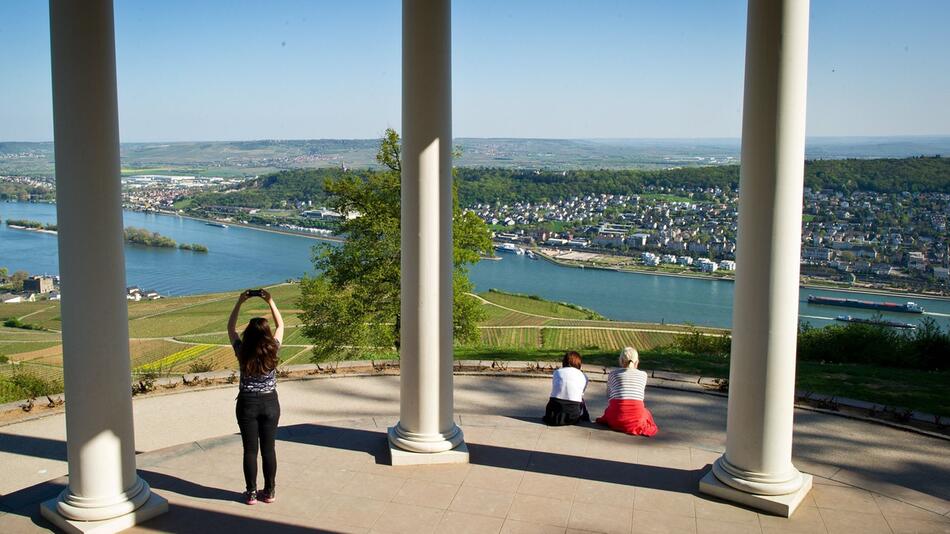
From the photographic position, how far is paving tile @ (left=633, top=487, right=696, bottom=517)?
898 cm

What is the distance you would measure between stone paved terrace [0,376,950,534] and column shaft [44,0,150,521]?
81cm

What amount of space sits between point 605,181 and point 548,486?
124 metres

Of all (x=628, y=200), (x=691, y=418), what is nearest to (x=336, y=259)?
(x=691, y=418)

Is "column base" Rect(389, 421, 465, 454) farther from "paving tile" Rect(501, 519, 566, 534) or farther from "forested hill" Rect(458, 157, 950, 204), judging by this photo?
"forested hill" Rect(458, 157, 950, 204)

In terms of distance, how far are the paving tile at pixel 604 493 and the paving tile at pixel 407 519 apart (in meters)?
1.84

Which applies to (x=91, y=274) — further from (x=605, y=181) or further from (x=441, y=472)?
(x=605, y=181)

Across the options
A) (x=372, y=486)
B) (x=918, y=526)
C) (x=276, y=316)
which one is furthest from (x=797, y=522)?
(x=276, y=316)

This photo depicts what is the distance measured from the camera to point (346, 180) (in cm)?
2530

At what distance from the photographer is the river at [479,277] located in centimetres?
7231

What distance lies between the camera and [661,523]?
28.3 feet

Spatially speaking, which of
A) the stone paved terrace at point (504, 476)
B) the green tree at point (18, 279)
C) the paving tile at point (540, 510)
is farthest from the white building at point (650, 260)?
the paving tile at point (540, 510)

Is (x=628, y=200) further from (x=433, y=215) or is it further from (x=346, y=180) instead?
(x=433, y=215)

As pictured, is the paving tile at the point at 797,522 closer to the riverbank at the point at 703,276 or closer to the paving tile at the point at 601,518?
the paving tile at the point at 601,518

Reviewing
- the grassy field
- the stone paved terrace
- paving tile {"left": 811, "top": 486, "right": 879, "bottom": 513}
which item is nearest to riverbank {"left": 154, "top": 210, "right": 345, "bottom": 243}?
the grassy field
